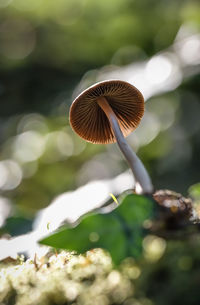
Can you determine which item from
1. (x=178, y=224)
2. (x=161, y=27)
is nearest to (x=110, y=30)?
(x=161, y=27)

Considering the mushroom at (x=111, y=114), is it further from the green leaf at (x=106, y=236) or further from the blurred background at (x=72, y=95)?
the blurred background at (x=72, y=95)

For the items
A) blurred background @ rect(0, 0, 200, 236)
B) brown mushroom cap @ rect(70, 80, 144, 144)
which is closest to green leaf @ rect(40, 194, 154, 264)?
brown mushroom cap @ rect(70, 80, 144, 144)

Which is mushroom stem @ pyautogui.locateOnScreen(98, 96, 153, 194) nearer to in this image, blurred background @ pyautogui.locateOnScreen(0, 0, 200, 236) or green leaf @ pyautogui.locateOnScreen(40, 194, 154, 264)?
green leaf @ pyautogui.locateOnScreen(40, 194, 154, 264)

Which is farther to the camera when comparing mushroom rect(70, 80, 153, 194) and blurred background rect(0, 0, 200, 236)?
blurred background rect(0, 0, 200, 236)

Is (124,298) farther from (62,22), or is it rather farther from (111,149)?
(62,22)

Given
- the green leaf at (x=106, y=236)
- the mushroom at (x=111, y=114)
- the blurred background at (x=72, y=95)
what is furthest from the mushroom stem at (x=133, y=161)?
the blurred background at (x=72, y=95)
